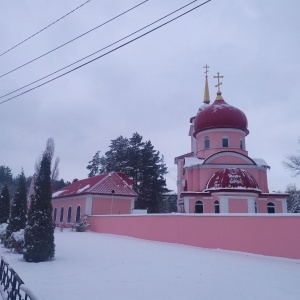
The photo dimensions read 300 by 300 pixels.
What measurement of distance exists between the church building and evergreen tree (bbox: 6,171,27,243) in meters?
14.9

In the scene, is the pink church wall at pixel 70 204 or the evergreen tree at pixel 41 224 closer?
the evergreen tree at pixel 41 224

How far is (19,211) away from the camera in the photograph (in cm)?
1533

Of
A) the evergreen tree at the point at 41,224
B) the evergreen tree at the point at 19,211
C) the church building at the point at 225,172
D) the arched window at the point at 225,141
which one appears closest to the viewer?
the evergreen tree at the point at 41,224

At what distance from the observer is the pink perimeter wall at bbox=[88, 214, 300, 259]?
11.4m

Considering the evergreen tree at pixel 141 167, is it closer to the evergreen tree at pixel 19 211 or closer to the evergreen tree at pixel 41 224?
the evergreen tree at pixel 19 211

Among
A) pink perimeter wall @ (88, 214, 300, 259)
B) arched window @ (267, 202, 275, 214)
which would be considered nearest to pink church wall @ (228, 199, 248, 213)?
arched window @ (267, 202, 275, 214)

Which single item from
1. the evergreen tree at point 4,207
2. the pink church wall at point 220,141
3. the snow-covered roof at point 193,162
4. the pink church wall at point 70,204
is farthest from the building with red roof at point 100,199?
the evergreen tree at point 4,207

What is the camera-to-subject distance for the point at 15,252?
12.8m

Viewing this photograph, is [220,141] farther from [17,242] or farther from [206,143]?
[17,242]

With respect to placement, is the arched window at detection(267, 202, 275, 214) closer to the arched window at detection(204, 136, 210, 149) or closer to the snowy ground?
the arched window at detection(204, 136, 210, 149)

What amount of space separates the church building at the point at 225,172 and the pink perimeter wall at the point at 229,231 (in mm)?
8471

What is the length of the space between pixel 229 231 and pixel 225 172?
43.7 ft

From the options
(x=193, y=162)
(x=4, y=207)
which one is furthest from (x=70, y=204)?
(x=193, y=162)

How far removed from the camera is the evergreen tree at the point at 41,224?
35.3 ft
